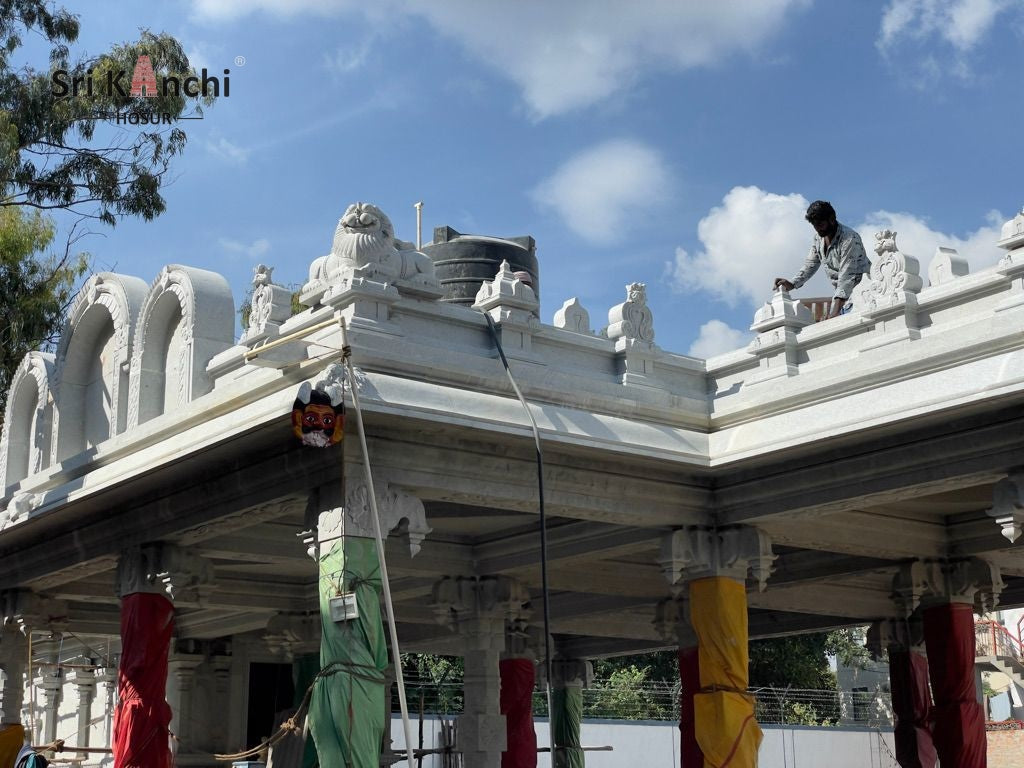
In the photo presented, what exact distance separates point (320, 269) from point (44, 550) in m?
5.75

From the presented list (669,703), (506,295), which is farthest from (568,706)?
(669,703)

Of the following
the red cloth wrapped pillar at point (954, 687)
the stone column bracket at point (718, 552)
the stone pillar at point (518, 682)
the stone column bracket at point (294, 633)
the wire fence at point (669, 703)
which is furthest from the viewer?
the wire fence at point (669, 703)

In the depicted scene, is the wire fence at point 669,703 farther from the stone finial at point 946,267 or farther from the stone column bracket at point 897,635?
the stone finial at point 946,267

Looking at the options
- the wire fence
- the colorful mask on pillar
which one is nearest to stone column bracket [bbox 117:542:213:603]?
the colorful mask on pillar

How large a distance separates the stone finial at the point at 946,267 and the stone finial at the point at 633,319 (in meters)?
2.59

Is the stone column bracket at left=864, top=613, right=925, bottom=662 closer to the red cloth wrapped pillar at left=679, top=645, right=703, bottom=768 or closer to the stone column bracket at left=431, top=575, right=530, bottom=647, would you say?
the red cloth wrapped pillar at left=679, top=645, right=703, bottom=768

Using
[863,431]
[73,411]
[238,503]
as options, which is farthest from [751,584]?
[73,411]

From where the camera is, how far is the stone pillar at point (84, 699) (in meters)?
25.7

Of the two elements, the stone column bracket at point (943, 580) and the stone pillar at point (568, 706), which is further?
the stone pillar at point (568, 706)

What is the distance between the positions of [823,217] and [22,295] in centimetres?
1573

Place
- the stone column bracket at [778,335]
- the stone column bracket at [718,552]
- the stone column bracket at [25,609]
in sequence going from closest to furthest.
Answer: the stone column bracket at [778,335]
the stone column bracket at [718,552]
the stone column bracket at [25,609]

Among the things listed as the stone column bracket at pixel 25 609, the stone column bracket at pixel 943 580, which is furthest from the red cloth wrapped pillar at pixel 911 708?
the stone column bracket at pixel 25 609

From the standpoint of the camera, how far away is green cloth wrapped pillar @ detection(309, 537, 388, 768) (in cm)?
935

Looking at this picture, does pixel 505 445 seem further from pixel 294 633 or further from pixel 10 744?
pixel 10 744
